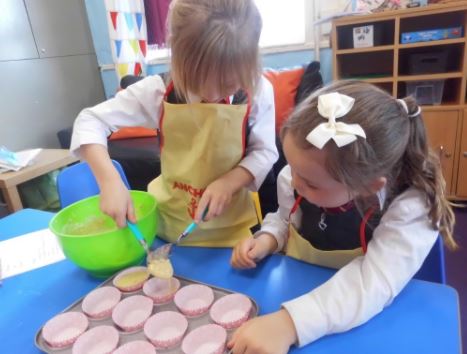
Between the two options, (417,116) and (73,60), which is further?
(73,60)

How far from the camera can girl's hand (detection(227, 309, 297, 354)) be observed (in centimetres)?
50

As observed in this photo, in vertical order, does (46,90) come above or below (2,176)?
→ above

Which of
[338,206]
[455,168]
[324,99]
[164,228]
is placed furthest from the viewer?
[455,168]

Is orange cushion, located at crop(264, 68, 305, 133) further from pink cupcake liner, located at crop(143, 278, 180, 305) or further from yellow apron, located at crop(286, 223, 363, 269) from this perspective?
pink cupcake liner, located at crop(143, 278, 180, 305)

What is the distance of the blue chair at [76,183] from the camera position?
1.03 meters

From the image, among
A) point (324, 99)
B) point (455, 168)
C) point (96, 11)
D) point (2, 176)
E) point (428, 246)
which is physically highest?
point (96, 11)

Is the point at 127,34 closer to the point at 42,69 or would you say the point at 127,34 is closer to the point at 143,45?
the point at 143,45

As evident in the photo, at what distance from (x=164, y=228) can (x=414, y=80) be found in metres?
1.78

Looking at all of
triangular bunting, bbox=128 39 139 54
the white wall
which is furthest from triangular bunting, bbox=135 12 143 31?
the white wall

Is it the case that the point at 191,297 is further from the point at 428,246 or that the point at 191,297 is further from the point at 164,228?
the point at 428,246

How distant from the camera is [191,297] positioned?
613mm

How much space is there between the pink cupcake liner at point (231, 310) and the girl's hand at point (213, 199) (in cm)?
18

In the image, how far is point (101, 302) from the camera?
62 cm

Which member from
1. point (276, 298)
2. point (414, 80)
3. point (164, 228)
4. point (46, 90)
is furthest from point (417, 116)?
point (46, 90)
